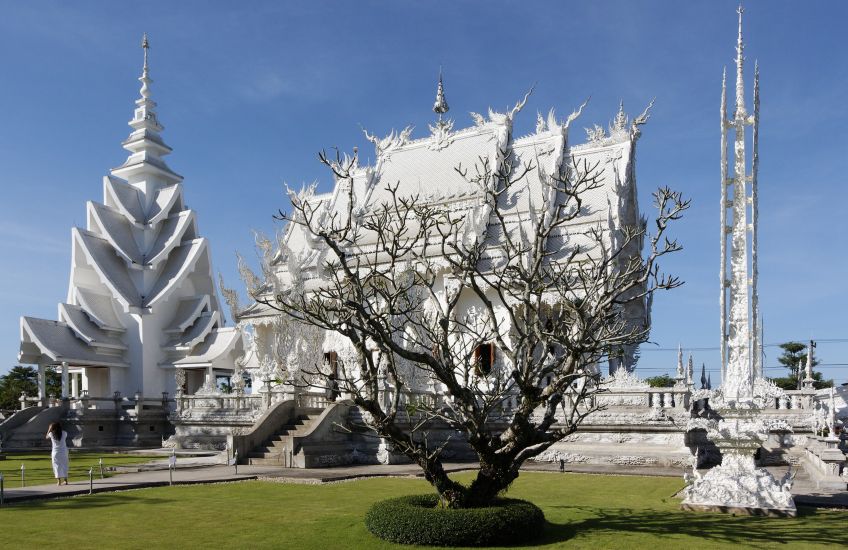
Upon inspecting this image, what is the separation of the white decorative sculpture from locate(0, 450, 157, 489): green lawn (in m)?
A: 12.8

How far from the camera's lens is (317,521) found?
1059 centimetres

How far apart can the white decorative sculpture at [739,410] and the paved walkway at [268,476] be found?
1351mm

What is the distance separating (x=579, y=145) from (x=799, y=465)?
1455 cm

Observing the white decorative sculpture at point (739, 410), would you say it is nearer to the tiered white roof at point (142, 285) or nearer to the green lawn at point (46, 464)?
the green lawn at point (46, 464)

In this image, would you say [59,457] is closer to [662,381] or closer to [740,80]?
[740,80]

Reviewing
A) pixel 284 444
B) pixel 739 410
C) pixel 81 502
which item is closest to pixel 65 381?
pixel 284 444

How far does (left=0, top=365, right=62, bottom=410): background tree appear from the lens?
164 feet

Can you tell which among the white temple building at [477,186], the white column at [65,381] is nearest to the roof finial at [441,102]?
the white temple building at [477,186]

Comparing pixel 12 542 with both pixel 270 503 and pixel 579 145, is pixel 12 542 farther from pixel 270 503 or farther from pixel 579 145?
pixel 579 145

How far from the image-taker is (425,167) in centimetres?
3178

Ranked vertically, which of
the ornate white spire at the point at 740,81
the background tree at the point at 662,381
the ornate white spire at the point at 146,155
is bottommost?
the background tree at the point at 662,381

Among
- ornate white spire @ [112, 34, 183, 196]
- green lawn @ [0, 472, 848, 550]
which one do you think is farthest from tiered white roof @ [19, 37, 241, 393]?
green lawn @ [0, 472, 848, 550]

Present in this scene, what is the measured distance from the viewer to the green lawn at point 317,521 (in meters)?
9.18

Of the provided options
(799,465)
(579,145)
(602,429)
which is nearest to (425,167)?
(579,145)
